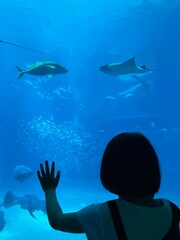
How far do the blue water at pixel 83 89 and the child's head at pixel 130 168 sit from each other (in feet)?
55.3

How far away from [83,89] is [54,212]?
1030 inches

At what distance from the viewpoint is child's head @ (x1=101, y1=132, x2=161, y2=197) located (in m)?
1.54

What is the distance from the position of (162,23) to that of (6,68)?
552 inches

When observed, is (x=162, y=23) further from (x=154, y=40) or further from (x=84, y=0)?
(x=84, y=0)

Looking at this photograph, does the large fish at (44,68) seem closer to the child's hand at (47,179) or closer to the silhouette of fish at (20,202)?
the child's hand at (47,179)

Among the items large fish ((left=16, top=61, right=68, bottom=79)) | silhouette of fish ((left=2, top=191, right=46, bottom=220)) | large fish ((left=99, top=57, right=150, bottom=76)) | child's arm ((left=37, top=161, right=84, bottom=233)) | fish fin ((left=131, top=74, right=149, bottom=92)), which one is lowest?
child's arm ((left=37, top=161, right=84, bottom=233))

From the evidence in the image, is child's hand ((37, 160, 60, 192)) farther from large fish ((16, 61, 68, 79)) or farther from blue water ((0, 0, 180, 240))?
blue water ((0, 0, 180, 240))

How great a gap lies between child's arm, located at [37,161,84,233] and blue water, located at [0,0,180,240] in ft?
54.9

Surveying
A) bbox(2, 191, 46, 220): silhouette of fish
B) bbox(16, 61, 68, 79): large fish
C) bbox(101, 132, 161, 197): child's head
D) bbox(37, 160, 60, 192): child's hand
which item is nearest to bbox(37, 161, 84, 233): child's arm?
bbox(37, 160, 60, 192): child's hand

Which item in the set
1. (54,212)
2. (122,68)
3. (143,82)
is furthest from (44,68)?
(143,82)

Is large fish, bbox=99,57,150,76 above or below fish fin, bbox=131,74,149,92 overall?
below

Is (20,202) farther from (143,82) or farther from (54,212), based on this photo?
(143,82)

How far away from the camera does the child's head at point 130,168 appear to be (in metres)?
1.54

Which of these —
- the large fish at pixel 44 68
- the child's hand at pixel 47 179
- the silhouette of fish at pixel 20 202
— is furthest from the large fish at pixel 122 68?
the child's hand at pixel 47 179
